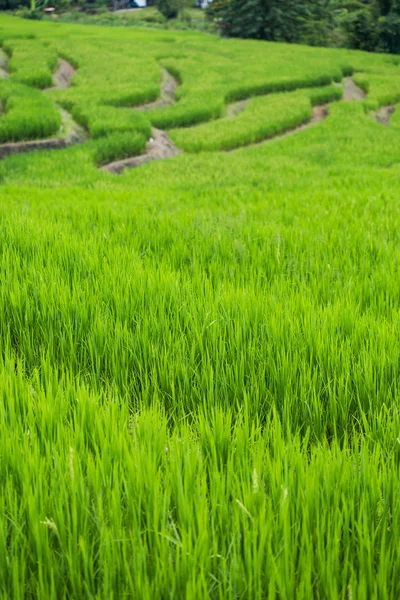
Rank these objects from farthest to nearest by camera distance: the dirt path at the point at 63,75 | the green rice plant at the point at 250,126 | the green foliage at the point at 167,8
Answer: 1. the green foliage at the point at 167,8
2. the dirt path at the point at 63,75
3. the green rice plant at the point at 250,126

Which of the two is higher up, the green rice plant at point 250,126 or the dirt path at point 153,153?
the green rice plant at point 250,126

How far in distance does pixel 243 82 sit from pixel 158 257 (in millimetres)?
20397

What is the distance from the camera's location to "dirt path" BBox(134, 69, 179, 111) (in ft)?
59.8

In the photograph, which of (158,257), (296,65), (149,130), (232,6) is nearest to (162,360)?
(158,257)

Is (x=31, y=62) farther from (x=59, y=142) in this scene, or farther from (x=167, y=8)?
(x=167, y=8)

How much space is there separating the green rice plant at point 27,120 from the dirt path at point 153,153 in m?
2.13

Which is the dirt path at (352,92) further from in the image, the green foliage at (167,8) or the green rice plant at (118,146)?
the green foliage at (167,8)

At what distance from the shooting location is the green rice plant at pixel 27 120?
12.0 metres

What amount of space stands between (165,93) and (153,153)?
8.33 meters

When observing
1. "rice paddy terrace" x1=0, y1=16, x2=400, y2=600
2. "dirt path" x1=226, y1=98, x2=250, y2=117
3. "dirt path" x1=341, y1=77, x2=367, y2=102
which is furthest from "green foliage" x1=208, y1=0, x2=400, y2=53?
"rice paddy terrace" x1=0, y1=16, x2=400, y2=600

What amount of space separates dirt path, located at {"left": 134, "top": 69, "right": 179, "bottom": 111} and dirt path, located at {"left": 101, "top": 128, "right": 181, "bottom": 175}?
382 cm

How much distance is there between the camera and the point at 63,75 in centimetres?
2109

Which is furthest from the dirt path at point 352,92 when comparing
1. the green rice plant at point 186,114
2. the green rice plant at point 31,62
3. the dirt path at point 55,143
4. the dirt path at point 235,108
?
the dirt path at point 55,143

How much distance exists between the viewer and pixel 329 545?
84 centimetres
